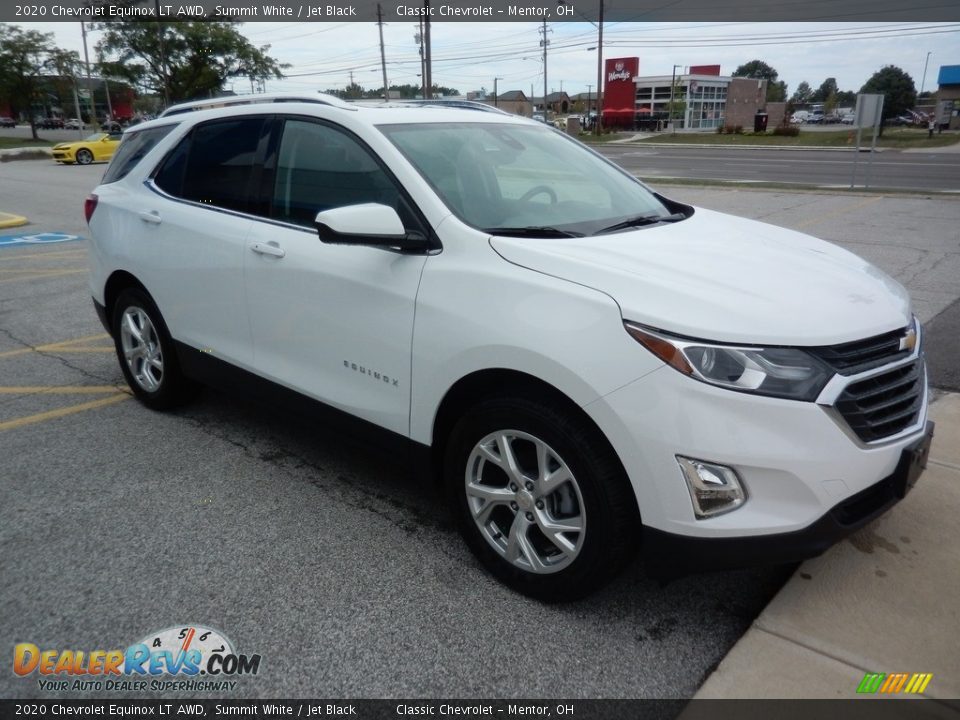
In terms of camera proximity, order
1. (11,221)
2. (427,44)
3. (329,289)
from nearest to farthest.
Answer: (329,289)
(11,221)
(427,44)

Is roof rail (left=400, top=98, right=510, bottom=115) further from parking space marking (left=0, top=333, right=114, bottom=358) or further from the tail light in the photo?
parking space marking (left=0, top=333, right=114, bottom=358)

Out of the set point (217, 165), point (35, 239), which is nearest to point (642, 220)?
point (217, 165)

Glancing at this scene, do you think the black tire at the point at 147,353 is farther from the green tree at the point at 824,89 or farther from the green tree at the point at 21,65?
the green tree at the point at 824,89

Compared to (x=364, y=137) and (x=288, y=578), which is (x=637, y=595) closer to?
(x=288, y=578)

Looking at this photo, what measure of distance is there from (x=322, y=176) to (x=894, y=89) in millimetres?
82817

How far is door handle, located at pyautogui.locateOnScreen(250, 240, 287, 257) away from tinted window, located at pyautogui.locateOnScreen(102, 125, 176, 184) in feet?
4.62

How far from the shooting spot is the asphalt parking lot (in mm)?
2541

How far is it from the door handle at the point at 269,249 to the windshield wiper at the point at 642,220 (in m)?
1.46

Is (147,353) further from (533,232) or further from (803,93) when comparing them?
(803,93)

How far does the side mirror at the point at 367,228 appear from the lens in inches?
113

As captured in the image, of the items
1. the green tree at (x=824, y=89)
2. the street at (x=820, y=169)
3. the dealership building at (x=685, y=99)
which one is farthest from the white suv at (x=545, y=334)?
the green tree at (x=824, y=89)

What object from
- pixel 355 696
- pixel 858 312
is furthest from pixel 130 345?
pixel 858 312

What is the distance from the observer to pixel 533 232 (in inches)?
118

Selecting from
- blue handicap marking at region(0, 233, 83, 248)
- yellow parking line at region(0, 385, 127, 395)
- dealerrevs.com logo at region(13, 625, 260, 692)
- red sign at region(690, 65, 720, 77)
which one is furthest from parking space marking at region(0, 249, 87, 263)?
red sign at region(690, 65, 720, 77)
